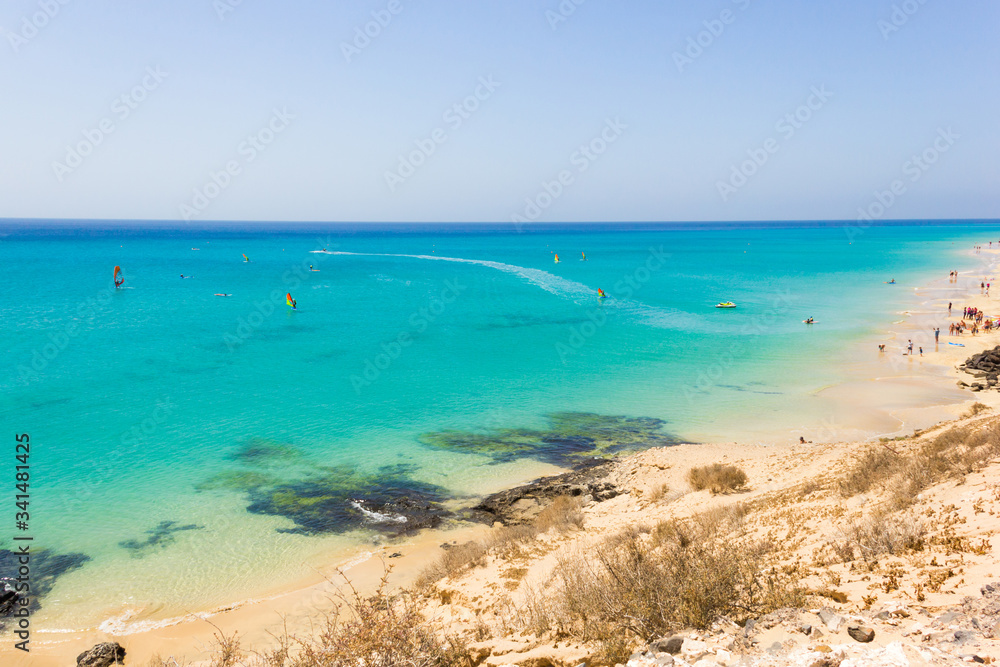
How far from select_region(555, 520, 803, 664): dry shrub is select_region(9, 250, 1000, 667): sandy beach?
42cm

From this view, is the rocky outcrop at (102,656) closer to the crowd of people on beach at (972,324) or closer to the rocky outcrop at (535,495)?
the rocky outcrop at (535,495)

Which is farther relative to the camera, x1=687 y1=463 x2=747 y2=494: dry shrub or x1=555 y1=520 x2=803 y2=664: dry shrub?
x1=687 y1=463 x2=747 y2=494: dry shrub

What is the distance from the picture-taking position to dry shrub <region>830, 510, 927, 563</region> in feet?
29.6

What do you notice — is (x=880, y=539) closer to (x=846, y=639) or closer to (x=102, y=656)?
(x=846, y=639)

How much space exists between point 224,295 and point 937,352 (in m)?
68.1

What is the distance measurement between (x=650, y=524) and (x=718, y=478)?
401cm

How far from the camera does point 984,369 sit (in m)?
31.5

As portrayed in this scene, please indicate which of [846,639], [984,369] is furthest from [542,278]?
[846,639]

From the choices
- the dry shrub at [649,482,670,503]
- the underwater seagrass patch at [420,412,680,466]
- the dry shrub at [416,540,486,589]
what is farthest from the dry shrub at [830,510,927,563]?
the underwater seagrass patch at [420,412,680,466]

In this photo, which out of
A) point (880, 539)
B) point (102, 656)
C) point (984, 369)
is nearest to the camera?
point (880, 539)

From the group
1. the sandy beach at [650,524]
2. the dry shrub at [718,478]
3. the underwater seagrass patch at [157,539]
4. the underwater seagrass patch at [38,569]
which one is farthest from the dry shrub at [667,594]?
the underwater seagrass patch at [38,569]

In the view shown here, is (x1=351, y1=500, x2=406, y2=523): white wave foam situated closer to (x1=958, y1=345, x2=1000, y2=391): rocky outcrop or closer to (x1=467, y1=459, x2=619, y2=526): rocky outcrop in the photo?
(x1=467, y1=459, x2=619, y2=526): rocky outcrop

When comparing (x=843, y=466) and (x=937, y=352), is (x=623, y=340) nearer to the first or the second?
(x=937, y=352)

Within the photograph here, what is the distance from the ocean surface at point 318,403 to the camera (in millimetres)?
16688
